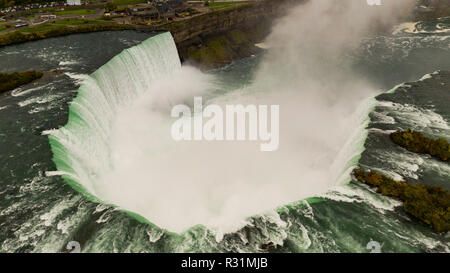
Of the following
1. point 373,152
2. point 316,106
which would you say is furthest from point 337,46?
point 373,152

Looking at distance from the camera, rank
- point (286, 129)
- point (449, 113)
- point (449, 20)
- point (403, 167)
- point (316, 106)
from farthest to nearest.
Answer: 1. point (449, 20)
2. point (316, 106)
3. point (286, 129)
4. point (449, 113)
5. point (403, 167)

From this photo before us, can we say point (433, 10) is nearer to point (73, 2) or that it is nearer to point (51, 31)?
point (51, 31)

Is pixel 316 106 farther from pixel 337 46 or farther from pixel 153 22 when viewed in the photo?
pixel 153 22

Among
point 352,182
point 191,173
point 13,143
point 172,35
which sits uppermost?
point 172,35

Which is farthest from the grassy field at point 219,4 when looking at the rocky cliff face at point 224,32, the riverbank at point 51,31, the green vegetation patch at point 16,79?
the green vegetation patch at point 16,79

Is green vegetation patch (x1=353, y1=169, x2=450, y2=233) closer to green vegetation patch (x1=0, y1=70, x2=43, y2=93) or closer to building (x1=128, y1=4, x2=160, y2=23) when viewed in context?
green vegetation patch (x1=0, y1=70, x2=43, y2=93)

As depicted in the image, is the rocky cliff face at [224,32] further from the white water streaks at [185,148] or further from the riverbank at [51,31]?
the riverbank at [51,31]
